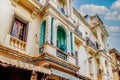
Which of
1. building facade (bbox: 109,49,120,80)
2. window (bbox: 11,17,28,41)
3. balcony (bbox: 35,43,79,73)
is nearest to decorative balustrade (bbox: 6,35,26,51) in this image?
window (bbox: 11,17,28,41)

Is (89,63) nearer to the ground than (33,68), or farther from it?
farther from it

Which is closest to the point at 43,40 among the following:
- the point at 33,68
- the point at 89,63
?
the point at 33,68

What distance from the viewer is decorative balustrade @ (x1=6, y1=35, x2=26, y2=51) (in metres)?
8.72

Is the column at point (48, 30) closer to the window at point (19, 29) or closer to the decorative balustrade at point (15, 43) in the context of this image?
the window at point (19, 29)

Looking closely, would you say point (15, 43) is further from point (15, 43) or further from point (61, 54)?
point (61, 54)

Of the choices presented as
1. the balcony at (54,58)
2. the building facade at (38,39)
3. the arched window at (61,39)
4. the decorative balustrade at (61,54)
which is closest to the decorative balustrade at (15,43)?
the building facade at (38,39)

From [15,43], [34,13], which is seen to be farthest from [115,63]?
[15,43]

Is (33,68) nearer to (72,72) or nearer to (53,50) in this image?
(53,50)

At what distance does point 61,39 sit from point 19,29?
3662mm

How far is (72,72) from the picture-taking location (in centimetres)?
1065

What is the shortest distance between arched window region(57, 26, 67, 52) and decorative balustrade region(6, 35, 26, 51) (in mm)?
3223

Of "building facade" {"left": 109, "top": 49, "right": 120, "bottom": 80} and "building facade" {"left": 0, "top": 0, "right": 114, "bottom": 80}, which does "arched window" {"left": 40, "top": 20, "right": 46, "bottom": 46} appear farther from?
"building facade" {"left": 109, "top": 49, "right": 120, "bottom": 80}

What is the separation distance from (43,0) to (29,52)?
16.9ft

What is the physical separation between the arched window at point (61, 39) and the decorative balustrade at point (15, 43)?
3223mm
